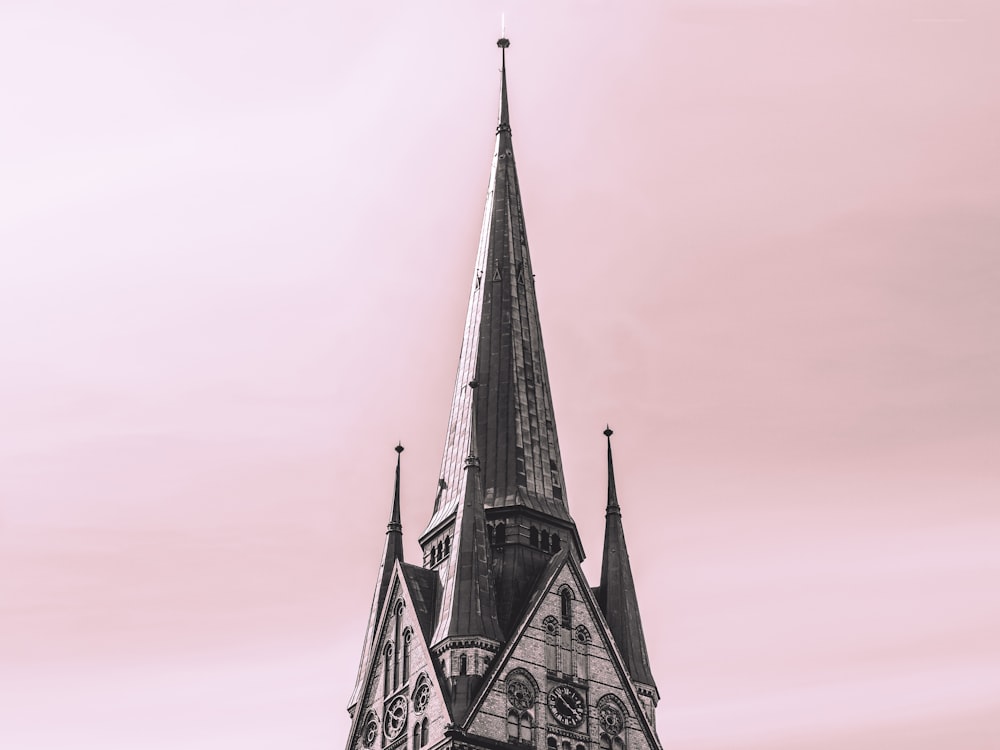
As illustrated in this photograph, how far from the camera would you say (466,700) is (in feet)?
242

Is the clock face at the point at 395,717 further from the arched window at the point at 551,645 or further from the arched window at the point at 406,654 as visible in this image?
the arched window at the point at 551,645

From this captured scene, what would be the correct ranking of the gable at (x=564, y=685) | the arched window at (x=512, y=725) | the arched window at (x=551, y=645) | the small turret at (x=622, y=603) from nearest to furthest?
1. the arched window at (x=512, y=725)
2. the gable at (x=564, y=685)
3. the arched window at (x=551, y=645)
4. the small turret at (x=622, y=603)

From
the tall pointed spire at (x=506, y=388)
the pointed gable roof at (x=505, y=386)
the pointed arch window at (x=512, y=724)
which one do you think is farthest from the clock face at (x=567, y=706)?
the pointed gable roof at (x=505, y=386)

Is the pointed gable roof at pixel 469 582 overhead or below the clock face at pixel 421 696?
overhead

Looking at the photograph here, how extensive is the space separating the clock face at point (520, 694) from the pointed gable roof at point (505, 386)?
8.55 m

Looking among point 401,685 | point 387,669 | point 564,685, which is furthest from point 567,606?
point 387,669

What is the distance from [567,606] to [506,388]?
10777 mm

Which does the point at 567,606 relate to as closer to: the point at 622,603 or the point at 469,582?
the point at 622,603

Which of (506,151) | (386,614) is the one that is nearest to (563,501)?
(386,614)

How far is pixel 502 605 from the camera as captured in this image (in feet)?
256

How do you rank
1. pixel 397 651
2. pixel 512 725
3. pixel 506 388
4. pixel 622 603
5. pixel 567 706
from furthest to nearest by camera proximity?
pixel 506 388 < pixel 622 603 < pixel 397 651 < pixel 567 706 < pixel 512 725

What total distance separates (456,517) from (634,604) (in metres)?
8.64

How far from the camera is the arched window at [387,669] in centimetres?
7809

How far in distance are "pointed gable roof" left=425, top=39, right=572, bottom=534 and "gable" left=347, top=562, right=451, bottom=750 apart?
4.35m
